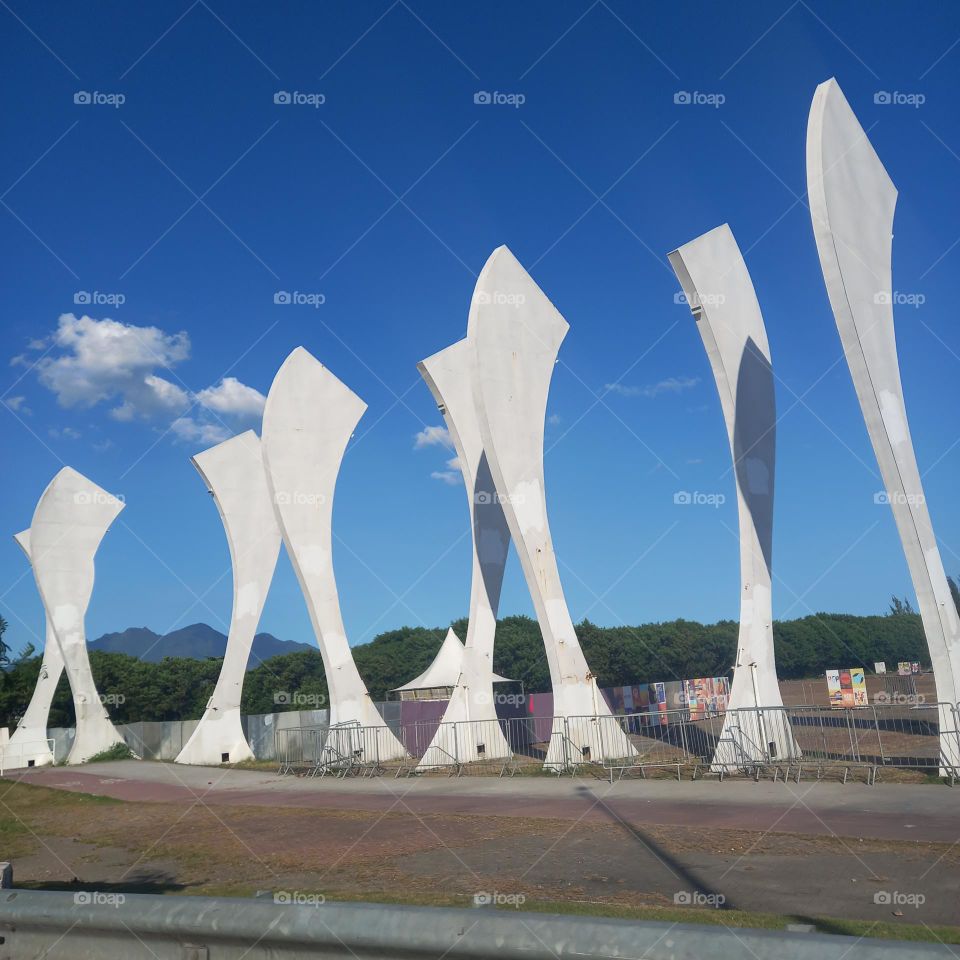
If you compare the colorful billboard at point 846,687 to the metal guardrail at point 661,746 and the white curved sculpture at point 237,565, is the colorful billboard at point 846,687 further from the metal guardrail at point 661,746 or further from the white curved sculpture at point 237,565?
the white curved sculpture at point 237,565

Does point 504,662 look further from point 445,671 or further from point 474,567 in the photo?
point 474,567

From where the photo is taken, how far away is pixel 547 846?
30.8ft

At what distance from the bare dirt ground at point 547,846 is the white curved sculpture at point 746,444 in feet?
5.93

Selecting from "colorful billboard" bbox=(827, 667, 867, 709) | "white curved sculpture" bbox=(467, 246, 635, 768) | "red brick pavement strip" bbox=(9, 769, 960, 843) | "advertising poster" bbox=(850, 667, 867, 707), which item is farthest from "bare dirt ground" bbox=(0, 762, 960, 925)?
"advertising poster" bbox=(850, 667, 867, 707)

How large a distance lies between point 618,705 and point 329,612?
62.4ft

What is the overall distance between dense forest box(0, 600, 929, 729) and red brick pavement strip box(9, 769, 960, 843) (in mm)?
26222

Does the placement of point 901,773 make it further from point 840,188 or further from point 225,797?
point 225,797

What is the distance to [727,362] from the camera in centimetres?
1700

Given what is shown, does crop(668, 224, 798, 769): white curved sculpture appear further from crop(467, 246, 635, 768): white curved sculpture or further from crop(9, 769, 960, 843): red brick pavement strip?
crop(467, 246, 635, 768): white curved sculpture

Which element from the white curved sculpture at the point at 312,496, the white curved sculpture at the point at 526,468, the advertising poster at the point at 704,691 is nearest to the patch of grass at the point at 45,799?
the white curved sculpture at the point at 312,496

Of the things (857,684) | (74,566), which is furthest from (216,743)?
(857,684)

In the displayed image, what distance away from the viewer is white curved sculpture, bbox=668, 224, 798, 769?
1530cm

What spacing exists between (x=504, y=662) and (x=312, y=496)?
3723cm

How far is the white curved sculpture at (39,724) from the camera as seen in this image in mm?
34000
